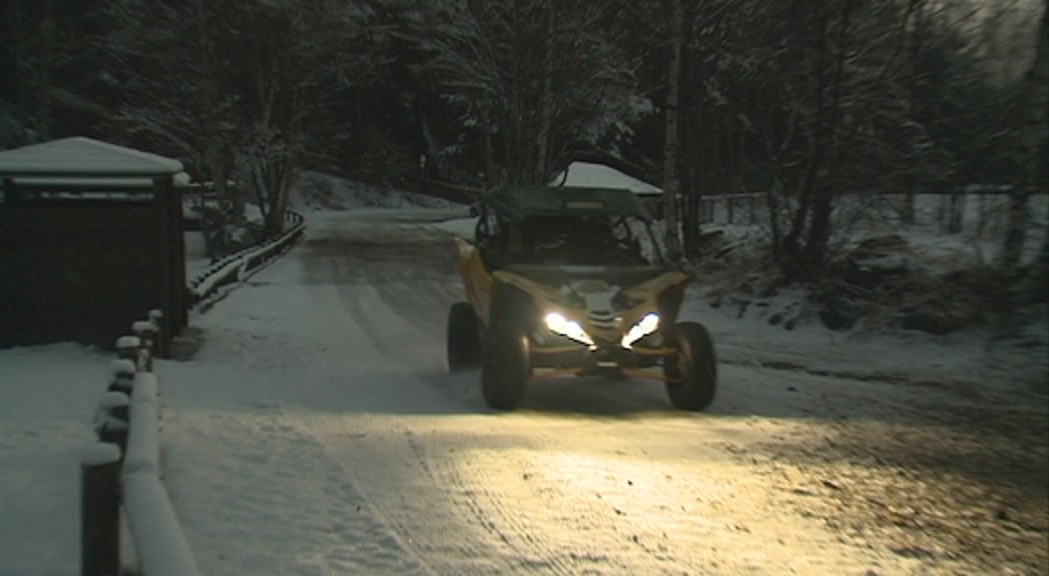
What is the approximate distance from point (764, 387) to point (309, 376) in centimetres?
522

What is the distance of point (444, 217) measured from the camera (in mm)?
58188

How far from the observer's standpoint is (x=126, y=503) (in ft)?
12.2

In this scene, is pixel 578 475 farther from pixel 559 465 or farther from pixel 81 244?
pixel 81 244

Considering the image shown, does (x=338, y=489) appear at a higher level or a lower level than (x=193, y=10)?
lower

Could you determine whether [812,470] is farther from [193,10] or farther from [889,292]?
[193,10]

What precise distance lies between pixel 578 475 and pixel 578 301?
8.27 feet

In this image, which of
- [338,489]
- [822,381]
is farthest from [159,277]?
[822,381]

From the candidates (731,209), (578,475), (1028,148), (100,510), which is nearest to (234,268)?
(1028,148)

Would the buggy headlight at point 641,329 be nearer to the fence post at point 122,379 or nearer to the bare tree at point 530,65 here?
the fence post at point 122,379

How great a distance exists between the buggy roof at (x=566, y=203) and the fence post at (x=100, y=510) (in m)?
6.41

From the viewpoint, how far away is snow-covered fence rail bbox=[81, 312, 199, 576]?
3.23 m

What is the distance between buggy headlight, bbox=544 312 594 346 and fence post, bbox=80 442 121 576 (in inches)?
215

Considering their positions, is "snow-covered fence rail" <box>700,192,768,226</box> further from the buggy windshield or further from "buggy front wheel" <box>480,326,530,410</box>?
"buggy front wheel" <box>480,326,530,410</box>

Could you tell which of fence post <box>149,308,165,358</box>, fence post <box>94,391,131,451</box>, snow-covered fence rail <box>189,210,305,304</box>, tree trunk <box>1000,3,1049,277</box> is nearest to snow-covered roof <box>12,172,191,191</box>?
fence post <box>149,308,165,358</box>
